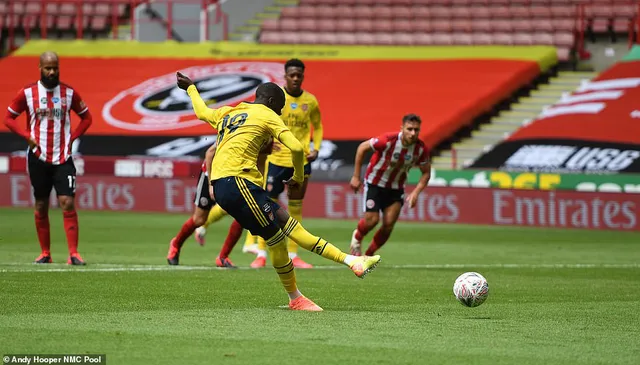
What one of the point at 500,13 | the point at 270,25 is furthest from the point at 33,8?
the point at 500,13

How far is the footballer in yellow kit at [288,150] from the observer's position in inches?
560

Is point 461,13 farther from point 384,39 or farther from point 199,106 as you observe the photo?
point 199,106

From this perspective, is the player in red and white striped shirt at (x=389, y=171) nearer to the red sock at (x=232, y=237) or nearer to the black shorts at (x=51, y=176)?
the red sock at (x=232, y=237)

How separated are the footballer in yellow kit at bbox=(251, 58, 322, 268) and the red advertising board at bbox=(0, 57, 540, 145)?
13855mm

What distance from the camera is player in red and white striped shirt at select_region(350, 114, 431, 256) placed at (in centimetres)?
1465

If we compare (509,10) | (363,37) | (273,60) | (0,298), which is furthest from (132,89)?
(0,298)

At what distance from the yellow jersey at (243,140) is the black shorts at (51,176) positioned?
4082mm

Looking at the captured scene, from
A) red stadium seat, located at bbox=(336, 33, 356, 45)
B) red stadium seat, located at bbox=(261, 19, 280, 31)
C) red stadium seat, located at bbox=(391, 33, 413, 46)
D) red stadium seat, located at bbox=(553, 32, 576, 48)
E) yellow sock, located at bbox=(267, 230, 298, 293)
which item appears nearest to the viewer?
yellow sock, located at bbox=(267, 230, 298, 293)

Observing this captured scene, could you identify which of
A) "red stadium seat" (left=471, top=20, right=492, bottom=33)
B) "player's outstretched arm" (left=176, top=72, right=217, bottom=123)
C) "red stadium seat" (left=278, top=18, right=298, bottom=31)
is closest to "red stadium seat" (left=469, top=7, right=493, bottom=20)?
"red stadium seat" (left=471, top=20, right=492, bottom=33)

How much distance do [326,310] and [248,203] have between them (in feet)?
3.41

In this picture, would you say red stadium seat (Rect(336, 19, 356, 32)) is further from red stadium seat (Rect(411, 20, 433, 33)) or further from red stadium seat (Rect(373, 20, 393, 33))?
red stadium seat (Rect(411, 20, 433, 33))

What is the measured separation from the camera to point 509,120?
3048 centimetres

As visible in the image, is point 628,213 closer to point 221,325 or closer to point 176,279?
point 176,279

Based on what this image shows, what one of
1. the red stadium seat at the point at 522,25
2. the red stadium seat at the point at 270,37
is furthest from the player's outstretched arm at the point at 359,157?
the red stadium seat at the point at 270,37
